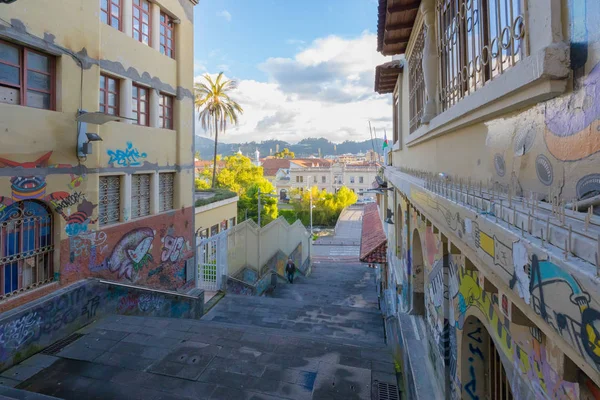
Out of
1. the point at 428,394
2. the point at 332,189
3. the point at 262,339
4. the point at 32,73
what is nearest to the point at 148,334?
the point at 262,339

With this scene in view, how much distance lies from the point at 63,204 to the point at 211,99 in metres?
22.3

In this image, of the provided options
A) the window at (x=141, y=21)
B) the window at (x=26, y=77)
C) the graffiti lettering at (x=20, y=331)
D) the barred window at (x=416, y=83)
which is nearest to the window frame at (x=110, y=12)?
the window at (x=141, y=21)

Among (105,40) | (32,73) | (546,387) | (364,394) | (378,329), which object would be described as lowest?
(378,329)

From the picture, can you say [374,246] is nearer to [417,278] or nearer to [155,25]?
[417,278]

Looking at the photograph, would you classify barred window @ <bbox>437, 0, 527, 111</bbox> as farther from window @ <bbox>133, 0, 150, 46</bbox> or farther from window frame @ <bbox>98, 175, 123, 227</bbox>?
window @ <bbox>133, 0, 150, 46</bbox>

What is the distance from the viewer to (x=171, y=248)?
1158 cm

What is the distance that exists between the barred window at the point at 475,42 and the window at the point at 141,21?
27.5 feet

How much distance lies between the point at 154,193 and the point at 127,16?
192 inches

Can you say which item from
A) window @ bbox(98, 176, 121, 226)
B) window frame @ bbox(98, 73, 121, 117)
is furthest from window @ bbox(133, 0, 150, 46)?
window @ bbox(98, 176, 121, 226)

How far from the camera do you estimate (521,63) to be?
2369mm

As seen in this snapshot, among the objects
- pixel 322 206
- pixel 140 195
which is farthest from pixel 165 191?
pixel 322 206

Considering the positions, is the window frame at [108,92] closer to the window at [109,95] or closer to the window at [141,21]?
the window at [109,95]

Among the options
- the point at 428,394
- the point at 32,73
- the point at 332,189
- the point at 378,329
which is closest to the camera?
the point at 428,394

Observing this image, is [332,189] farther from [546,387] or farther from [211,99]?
[546,387]
